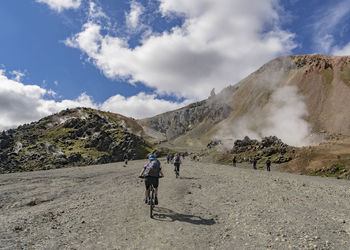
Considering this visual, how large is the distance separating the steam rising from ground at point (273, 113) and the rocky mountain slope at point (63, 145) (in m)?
38.0

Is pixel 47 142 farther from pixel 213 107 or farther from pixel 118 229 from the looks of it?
pixel 213 107

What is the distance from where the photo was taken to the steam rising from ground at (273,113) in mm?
98062

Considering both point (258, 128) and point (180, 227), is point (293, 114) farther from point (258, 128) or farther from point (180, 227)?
point (180, 227)

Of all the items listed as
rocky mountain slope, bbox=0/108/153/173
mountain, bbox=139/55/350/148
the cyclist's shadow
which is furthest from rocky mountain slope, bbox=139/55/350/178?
the cyclist's shadow

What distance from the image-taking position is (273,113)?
393 feet

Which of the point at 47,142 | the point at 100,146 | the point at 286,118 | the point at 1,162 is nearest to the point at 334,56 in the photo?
the point at 286,118

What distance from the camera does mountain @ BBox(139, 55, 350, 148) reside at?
312ft

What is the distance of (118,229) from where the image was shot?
9414 mm

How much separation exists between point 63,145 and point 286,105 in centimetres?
9936

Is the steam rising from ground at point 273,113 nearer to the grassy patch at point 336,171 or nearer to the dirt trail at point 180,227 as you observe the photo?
the grassy patch at point 336,171

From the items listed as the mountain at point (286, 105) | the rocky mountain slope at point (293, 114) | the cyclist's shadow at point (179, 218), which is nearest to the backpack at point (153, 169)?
the cyclist's shadow at point (179, 218)

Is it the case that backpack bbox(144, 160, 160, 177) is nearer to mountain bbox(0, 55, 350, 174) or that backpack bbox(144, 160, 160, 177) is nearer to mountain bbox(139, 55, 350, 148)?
mountain bbox(0, 55, 350, 174)

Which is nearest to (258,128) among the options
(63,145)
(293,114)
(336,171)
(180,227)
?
(293,114)

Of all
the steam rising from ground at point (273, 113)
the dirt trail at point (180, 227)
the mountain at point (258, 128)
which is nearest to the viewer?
the dirt trail at point (180, 227)
